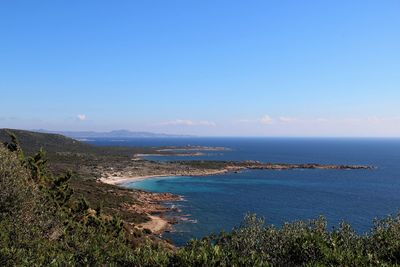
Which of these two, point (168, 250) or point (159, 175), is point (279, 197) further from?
point (168, 250)

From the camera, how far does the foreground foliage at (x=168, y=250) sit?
20188 millimetres

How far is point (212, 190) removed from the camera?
119 m

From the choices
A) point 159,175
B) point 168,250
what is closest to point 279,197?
point 159,175

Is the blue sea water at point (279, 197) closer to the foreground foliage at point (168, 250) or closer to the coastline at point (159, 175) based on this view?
the coastline at point (159, 175)

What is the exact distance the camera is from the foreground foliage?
2019 centimetres

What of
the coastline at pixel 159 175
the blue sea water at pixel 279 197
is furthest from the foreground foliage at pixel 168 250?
the coastline at pixel 159 175

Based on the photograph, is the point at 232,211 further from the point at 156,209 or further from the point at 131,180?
the point at 131,180

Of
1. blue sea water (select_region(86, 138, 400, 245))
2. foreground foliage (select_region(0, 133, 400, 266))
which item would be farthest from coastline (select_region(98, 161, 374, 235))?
foreground foliage (select_region(0, 133, 400, 266))

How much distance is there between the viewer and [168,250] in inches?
1093

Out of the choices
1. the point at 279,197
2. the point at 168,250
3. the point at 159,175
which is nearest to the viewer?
the point at 168,250

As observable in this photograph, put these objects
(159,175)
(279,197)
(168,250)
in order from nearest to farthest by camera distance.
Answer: (168,250) → (279,197) → (159,175)

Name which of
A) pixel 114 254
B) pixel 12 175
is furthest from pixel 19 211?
pixel 114 254

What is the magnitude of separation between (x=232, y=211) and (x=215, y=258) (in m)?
70.6

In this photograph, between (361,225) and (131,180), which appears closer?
(361,225)
